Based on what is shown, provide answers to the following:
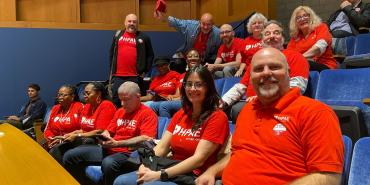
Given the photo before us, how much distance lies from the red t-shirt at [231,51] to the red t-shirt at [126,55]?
96 cm

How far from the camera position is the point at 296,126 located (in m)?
1.49

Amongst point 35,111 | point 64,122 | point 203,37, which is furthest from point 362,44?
point 35,111

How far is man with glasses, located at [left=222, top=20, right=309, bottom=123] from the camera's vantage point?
2.47 m

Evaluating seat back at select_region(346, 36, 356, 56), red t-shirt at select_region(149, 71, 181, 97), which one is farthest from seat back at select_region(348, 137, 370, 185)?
red t-shirt at select_region(149, 71, 181, 97)

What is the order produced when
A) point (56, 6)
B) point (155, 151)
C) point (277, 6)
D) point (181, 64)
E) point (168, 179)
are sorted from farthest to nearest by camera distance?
point (56, 6), point (277, 6), point (181, 64), point (155, 151), point (168, 179)

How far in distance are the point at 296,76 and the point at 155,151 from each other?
3.02 ft

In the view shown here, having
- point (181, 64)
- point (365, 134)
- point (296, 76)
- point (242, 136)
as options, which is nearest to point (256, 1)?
point (181, 64)

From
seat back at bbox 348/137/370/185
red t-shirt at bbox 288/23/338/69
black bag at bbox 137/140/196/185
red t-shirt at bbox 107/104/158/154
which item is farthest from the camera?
red t-shirt at bbox 288/23/338/69

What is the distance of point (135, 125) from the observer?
301cm

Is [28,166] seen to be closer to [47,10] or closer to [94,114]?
[94,114]

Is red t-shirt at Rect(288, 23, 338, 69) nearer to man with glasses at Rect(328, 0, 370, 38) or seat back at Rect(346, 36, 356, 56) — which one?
seat back at Rect(346, 36, 356, 56)

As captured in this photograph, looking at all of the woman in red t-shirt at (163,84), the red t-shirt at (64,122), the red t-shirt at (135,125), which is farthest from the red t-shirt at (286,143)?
the woman in red t-shirt at (163,84)

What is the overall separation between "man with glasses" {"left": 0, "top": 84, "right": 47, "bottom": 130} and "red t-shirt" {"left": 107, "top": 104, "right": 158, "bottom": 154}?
3.18 m

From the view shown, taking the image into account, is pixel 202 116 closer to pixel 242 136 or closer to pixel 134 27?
pixel 242 136
